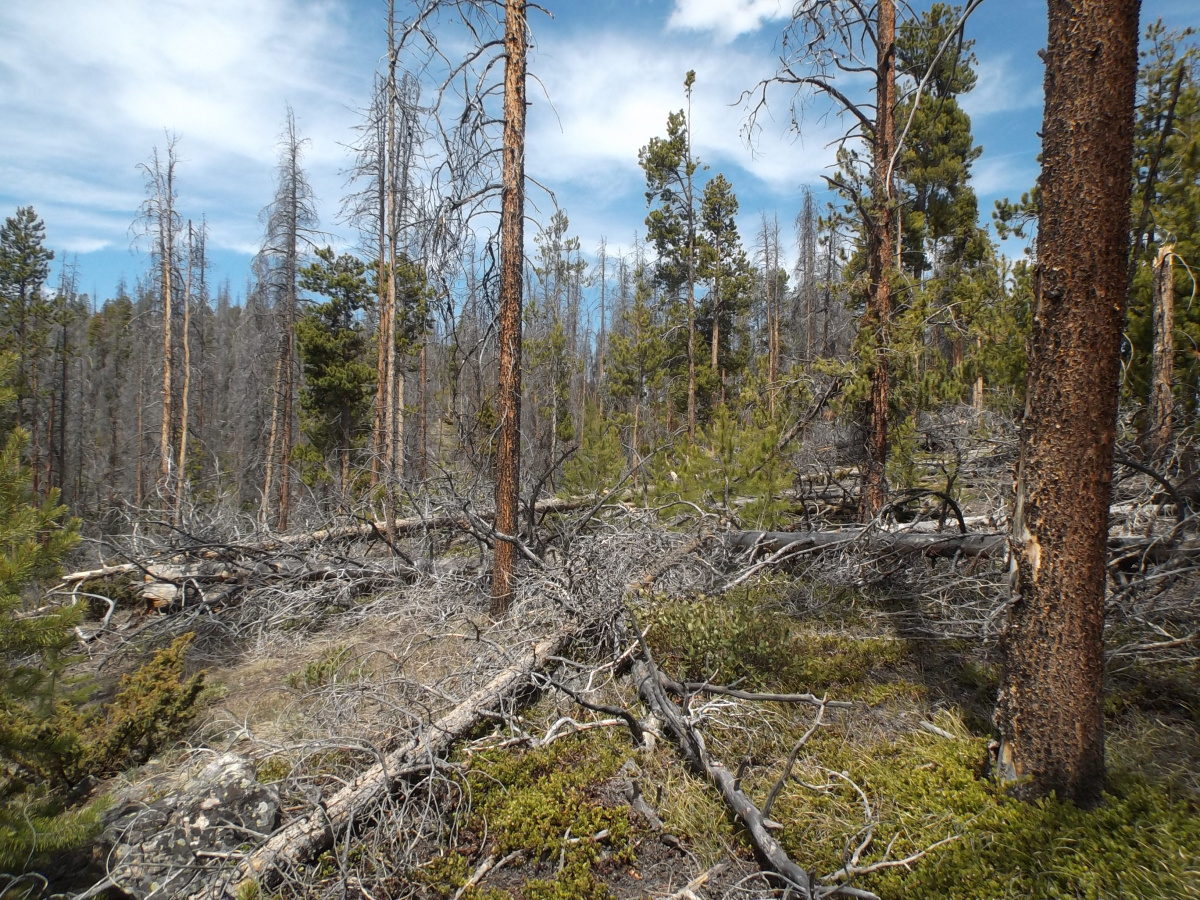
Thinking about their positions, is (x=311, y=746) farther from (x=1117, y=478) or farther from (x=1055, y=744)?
(x=1117, y=478)

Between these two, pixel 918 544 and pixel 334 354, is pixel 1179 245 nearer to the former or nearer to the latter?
pixel 918 544

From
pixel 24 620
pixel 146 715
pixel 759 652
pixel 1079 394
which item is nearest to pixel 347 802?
pixel 24 620

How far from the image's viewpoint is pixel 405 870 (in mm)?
3061

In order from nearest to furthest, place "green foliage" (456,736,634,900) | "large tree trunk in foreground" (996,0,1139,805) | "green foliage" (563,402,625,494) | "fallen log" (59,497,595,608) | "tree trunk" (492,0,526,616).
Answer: "large tree trunk in foreground" (996,0,1139,805) → "green foliage" (456,736,634,900) → "tree trunk" (492,0,526,616) → "fallen log" (59,497,595,608) → "green foliage" (563,402,625,494)

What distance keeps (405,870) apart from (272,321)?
808 inches

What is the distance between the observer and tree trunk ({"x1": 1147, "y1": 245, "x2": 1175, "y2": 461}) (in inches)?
239

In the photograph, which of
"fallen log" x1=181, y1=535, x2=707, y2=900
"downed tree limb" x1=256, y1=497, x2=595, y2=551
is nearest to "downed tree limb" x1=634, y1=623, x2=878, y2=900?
"fallen log" x1=181, y1=535, x2=707, y2=900

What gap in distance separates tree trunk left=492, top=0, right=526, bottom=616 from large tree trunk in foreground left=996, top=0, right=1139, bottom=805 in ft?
14.4

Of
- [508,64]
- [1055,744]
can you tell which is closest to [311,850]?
[1055,744]

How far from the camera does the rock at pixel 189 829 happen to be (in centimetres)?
286

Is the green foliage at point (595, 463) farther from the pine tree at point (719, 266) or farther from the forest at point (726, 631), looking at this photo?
the pine tree at point (719, 266)

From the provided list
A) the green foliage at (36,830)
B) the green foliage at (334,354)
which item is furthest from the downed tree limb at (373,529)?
the green foliage at (334,354)

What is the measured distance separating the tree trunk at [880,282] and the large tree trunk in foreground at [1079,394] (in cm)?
380

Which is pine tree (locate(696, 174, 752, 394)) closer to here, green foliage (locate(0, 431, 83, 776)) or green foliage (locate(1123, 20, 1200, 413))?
green foliage (locate(1123, 20, 1200, 413))
